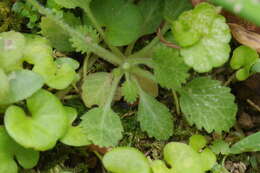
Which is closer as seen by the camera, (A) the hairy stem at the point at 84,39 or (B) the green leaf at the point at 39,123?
(B) the green leaf at the point at 39,123

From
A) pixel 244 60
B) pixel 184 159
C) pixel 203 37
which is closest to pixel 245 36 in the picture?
pixel 244 60

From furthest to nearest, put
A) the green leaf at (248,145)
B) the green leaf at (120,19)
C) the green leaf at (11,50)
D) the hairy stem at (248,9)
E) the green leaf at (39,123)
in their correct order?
the green leaf at (120,19), the green leaf at (248,145), the green leaf at (11,50), the green leaf at (39,123), the hairy stem at (248,9)

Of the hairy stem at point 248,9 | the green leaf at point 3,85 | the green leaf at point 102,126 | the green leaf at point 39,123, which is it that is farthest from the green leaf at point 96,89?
the hairy stem at point 248,9

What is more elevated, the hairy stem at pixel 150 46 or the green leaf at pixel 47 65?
the green leaf at pixel 47 65

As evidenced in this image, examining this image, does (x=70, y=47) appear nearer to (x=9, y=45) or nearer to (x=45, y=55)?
(x=45, y=55)

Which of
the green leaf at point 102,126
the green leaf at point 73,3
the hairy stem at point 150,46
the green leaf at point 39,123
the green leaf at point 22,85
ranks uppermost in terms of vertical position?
the green leaf at point 73,3

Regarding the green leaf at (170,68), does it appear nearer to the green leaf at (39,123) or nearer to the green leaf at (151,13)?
the green leaf at (151,13)
